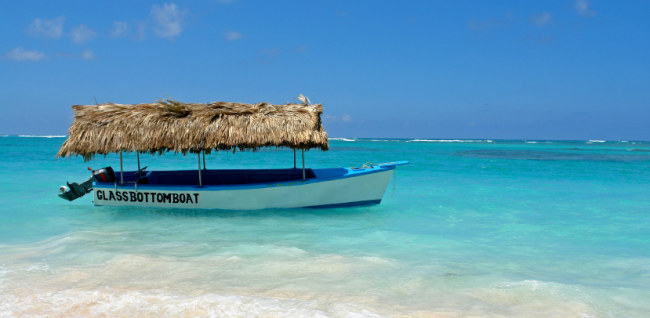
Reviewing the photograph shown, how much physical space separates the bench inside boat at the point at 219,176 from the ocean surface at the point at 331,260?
3.61ft

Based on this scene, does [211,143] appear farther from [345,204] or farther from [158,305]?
[158,305]

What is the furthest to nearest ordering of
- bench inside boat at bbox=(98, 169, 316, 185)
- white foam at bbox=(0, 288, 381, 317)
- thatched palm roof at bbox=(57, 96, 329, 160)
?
1. bench inside boat at bbox=(98, 169, 316, 185)
2. thatched palm roof at bbox=(57, 96, 329, 160)
3. white foam at bbox=(0, 288, 381, 317)

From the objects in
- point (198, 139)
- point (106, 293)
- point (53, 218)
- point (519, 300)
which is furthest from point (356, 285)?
point (53, 218)

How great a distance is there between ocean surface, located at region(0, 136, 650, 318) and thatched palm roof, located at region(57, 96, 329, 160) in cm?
130

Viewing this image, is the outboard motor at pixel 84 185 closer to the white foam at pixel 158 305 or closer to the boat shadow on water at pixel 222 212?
the boat shadow on water at pixel 222 212

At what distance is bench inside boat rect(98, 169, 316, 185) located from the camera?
9.60 metres

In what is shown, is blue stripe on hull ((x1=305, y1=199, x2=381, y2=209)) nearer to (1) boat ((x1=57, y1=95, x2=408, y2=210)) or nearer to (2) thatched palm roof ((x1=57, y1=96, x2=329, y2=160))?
(1) boat ((x1=57, y1=95, x2=408, y2=210))

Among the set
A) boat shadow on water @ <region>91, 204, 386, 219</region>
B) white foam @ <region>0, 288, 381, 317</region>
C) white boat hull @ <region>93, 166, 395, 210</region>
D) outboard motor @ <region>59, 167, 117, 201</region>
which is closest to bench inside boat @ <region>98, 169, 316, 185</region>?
outboard motor @ <region>59, 167, 117, 201</region>

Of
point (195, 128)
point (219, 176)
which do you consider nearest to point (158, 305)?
point (195, 128)

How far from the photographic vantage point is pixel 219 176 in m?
9.77

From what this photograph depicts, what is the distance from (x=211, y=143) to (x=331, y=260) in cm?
348

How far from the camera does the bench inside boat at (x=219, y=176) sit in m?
9.60

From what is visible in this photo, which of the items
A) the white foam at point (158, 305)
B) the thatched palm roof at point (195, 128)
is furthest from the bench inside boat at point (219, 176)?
the white foam at point (158, 305)

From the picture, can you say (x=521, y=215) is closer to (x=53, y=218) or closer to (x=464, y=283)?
(x=464, y=283)
